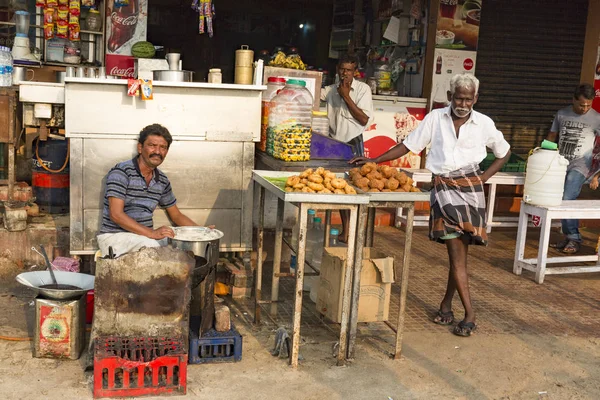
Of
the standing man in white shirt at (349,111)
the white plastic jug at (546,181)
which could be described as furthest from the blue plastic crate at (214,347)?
the white plastic jug at (546,181)

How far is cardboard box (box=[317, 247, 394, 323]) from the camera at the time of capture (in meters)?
4.79

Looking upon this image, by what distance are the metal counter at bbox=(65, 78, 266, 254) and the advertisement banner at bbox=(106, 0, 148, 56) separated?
319cm

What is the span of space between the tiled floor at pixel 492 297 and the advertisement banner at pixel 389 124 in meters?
1.40

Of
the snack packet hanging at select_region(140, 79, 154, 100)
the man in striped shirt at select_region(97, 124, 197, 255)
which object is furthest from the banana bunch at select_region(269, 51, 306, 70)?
the man in striped shirt at select_region(97, 124, 197, 255)

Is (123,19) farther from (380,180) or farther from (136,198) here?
(380,180)

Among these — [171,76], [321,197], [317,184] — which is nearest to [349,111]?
[171,76]

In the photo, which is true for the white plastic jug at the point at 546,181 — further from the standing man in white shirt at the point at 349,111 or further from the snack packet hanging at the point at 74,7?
the snack packet hanging at the point at 74,7

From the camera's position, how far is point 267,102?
571 cm

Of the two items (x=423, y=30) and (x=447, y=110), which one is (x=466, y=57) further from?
(x=447, y=110)

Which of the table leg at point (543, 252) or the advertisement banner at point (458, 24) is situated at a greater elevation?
the advertisement banner at point (458, 24)

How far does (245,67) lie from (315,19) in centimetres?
630

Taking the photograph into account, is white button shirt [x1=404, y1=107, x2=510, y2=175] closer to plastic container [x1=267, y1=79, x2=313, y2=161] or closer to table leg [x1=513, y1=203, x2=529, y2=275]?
plastic container [x1=267, y1=79, x2=313, y2=161]

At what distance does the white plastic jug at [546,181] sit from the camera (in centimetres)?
696

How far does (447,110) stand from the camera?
4953 mm
